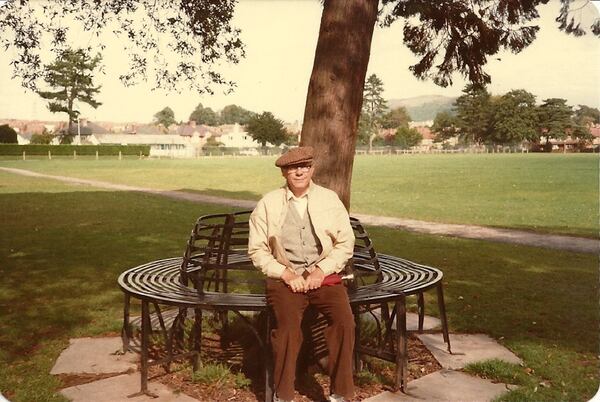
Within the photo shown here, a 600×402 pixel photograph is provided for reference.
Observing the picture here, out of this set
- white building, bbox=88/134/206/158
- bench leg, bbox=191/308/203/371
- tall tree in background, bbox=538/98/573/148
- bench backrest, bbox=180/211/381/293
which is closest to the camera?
bench backrest, bbox=180/211/381/293

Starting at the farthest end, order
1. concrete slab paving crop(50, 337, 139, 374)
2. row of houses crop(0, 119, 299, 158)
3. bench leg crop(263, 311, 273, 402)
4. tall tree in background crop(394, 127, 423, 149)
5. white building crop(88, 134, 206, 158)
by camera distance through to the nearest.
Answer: tall tree in background crop(394, 127, 423, 149) → white building crop(88, 134, 206, 158) → row of houses crop(0, 119, 299, 158) → concrete slab paving crop(50, 337, 139, 374) → bench leg crop(263, 311, 273, 402)

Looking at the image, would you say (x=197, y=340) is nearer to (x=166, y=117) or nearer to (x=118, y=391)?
(x=118, y=391)

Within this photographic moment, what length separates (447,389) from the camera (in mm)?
3932

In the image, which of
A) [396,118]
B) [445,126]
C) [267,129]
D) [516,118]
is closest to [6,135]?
[267,129]

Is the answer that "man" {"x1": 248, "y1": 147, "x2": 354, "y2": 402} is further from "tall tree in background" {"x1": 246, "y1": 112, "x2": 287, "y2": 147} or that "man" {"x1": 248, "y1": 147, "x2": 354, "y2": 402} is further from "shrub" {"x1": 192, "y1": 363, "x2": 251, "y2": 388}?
"tall tree in background" {"x1": 246, "y1": 112, "x2": 287, "y2": 147}

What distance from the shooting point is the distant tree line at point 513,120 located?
8169 cm

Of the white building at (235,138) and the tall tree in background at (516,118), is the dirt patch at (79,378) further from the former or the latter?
the tall tree in background at (516,118)

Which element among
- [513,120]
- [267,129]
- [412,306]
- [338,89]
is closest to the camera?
[338,89]

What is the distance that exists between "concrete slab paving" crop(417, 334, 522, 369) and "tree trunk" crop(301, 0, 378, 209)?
145 cm

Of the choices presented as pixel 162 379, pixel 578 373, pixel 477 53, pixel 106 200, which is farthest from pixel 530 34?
pixel 106 200

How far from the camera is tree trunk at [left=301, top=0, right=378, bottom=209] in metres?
4.43

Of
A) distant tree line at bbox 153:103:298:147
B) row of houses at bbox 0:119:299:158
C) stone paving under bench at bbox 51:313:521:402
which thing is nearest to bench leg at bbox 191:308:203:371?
stone paving under bench at bbox 51:313:521:402

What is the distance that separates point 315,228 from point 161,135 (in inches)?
5039

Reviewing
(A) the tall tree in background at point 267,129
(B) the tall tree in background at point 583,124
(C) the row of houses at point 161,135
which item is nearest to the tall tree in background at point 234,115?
(C) the row of houses at point 161,135
